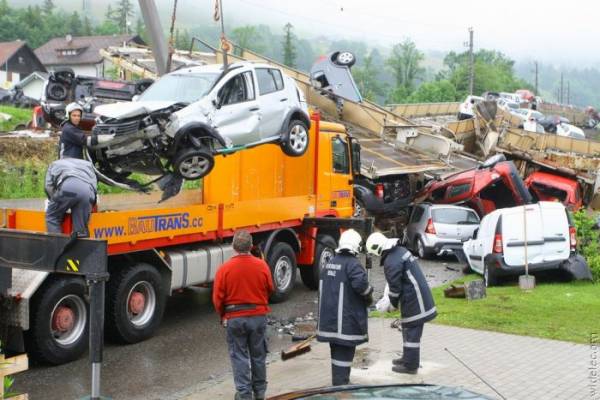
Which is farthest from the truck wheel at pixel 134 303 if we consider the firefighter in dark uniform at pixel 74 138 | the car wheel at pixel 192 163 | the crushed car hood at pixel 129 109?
the crushed car hood at pixel 129 109

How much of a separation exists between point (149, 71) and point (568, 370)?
947 inches

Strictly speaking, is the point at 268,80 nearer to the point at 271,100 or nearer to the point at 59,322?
the point at 271,100

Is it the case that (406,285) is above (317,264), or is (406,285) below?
above

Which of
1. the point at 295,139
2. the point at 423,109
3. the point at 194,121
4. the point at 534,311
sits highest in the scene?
the point at 423,109

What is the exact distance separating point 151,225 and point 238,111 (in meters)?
2.05

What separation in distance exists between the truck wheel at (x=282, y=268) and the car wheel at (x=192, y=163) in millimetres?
3169

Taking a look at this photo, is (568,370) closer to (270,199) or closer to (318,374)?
(318,374)

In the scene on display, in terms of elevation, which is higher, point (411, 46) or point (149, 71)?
point (411, 46)

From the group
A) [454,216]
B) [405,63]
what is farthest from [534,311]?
[405,63]

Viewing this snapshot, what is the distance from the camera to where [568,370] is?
8852 millimetres

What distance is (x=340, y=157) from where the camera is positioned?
15.5 metres

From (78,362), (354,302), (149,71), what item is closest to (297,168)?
(78,362)

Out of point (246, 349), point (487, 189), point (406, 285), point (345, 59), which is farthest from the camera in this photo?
point (345, 59)

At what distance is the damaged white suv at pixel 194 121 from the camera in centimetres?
984
